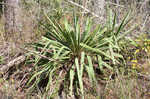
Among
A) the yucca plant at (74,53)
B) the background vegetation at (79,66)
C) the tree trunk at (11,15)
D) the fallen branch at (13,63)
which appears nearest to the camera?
the background vegetation at (79,66)

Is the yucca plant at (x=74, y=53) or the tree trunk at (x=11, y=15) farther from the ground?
the tree trunk at (x=11, y=15)

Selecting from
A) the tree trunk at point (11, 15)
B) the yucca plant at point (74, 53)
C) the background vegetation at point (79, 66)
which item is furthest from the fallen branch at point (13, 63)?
the tree trunk at point (11, 15)

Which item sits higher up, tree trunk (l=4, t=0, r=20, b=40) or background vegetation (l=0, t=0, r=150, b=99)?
tree trunk (l=4, t=0, r=20, b=40)

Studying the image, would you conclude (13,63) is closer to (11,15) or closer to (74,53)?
(74,53)

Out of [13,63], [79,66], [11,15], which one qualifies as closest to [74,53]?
[79,66]

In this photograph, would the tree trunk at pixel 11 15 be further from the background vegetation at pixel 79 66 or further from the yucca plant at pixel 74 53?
the yucca plant at pixel 74 53

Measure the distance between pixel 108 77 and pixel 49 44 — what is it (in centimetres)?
122

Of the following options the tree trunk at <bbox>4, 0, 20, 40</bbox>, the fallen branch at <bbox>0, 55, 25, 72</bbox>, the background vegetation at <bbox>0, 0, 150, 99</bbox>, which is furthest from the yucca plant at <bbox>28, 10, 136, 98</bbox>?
the tree trunk at <bbox>4, 0, 20, 40</bbox>

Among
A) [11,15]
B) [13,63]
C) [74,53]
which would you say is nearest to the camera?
[74,53]

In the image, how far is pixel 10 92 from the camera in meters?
2.73

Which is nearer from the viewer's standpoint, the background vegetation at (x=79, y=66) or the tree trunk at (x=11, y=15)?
the background vegetation at (x=79, y=66)

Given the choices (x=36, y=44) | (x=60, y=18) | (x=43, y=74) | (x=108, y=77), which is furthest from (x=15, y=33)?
(x=108, y=77)

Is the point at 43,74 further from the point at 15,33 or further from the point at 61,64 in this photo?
the point at 15,33

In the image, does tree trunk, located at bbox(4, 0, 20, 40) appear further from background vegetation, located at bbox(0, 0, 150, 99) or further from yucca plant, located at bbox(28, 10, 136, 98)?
yucca plant, located at bbox(28, 10, 136, 98)
